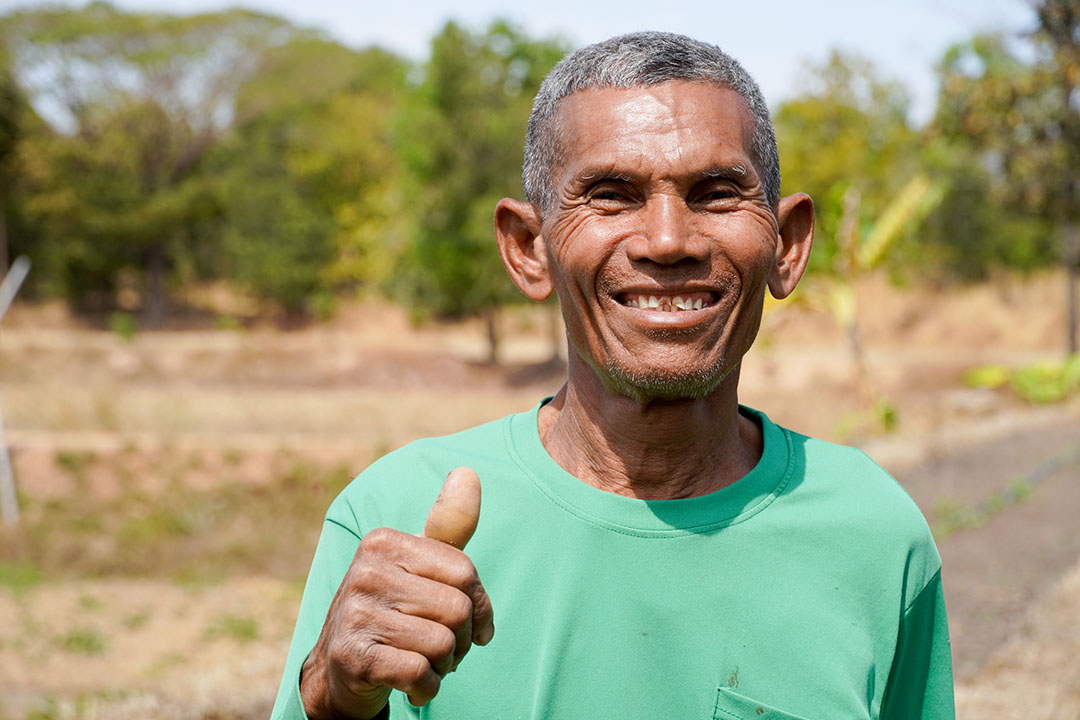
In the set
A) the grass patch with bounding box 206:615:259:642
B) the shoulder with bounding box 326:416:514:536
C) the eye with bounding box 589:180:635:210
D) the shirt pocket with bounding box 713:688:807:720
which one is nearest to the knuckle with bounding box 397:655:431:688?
the shoulder with bounding box 326:416:514:536

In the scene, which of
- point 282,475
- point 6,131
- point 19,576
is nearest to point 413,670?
point 19,576

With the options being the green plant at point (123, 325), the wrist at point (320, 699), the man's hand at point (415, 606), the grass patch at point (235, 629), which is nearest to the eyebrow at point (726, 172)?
the man's hand at point (415, 606)

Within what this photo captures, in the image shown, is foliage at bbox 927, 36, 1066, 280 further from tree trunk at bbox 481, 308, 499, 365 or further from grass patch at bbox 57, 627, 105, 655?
grass patch at bbox 57, 627, 105, 655

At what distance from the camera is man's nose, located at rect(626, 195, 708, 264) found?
1438 mm

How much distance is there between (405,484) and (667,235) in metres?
0.54

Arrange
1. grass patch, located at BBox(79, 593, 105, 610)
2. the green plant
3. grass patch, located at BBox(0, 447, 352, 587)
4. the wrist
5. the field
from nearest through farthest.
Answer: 1. the wrist
2. the field
3. grass patch, located at BBox(79, 593, 105, 610)
4. grass patch, located at BBox(0, 447, 352, 587)
5. the green plant

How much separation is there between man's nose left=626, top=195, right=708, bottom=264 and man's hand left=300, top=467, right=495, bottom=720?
47 centimetres

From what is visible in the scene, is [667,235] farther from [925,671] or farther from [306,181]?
[306,181]

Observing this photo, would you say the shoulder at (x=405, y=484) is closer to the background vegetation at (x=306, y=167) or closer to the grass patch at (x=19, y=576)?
the grass patch at (x=19, y=576)

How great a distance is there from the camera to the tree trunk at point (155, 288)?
1184 inches

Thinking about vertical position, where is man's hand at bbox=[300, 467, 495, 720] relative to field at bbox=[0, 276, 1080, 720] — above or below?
above

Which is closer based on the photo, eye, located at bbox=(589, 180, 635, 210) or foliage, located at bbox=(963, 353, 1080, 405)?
eye, located at bbox=(589, 180, 635, 210)

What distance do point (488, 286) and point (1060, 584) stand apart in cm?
1803

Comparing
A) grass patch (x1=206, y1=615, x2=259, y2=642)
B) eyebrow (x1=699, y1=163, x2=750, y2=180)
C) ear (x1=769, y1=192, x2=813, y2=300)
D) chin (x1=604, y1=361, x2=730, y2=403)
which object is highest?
eyebrow (x1=699, y1=163, x2=750, y2=180)
